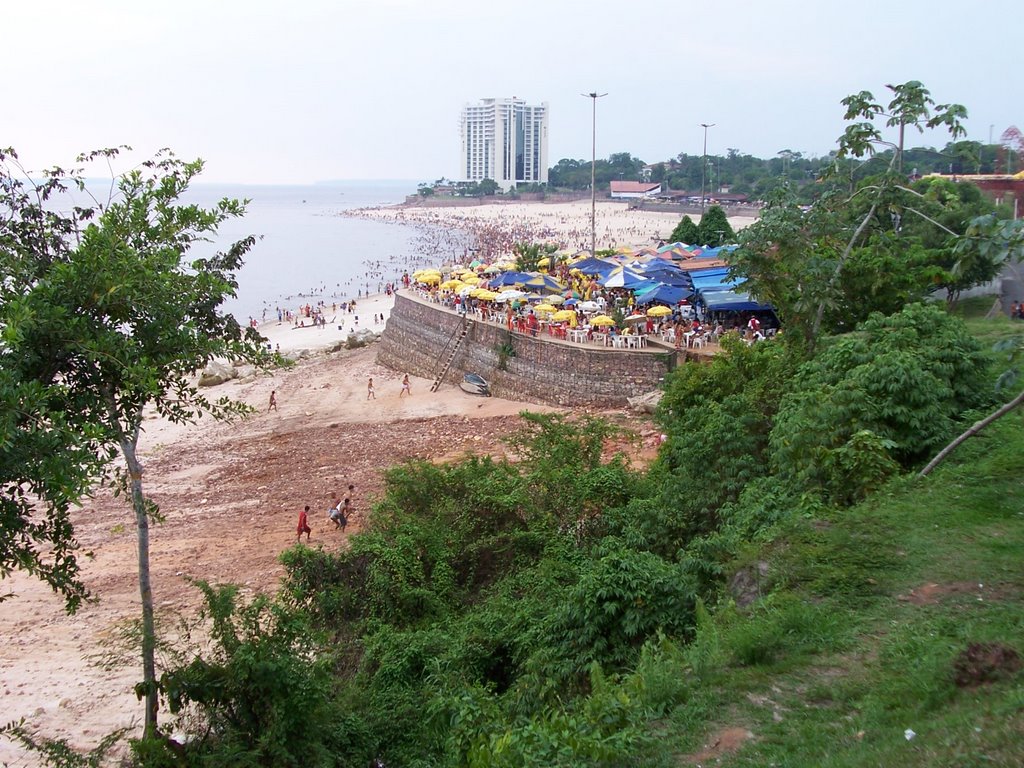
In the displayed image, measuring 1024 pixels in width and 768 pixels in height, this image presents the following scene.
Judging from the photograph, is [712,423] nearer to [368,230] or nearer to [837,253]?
[837,253]

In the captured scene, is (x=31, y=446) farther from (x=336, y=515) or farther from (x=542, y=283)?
(x=542, y=283)

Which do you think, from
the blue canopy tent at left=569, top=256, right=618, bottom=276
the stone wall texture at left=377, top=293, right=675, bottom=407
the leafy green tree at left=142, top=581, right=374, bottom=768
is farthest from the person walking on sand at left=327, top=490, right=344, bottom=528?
the blue canopy tent at left=569, top=256, right=618, bottom=276

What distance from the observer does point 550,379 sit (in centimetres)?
2373

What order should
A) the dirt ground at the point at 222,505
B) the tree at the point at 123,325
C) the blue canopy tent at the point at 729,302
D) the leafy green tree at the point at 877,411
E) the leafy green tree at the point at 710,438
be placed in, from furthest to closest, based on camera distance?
the blue canopy tent at the point at 729,302 < the dirt ground at the point at 222,505 < the leafy green tree at the point at 710,438 < the leafy green tree at the point at 877,411 < the tree at the point at 123,325

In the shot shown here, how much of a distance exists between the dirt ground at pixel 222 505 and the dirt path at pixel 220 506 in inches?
1.2

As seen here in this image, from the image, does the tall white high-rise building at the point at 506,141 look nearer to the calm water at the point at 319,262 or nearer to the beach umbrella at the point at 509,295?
the calm water at the point at 319,262

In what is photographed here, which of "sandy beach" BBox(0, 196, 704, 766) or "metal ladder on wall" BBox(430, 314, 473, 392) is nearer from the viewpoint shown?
"sandy beach" BBox(0, 196, 704, 766)

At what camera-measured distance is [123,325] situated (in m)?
7.50

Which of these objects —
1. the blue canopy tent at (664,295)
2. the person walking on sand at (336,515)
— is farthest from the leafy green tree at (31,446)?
the blue canopy tent at (664,295)

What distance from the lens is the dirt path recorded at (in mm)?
11164

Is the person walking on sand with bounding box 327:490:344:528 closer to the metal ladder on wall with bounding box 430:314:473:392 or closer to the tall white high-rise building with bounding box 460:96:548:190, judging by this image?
the metal ladder on wall with bounding box 430:314:473:392

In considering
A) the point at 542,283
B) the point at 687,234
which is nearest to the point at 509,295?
the point at 542,283

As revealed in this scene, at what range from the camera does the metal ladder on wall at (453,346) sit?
27844 millimetres

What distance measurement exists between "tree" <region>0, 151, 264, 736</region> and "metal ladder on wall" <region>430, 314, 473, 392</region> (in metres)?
19.3
